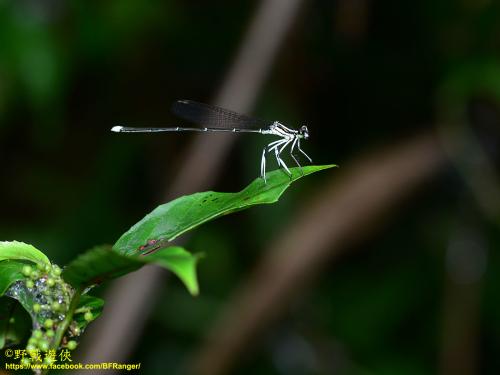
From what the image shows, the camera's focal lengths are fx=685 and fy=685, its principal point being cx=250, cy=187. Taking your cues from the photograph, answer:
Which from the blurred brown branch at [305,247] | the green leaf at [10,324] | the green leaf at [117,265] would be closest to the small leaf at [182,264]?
the green leaf at [117,265]

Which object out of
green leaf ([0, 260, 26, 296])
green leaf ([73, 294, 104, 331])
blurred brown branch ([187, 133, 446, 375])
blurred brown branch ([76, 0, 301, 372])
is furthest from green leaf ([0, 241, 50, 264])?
blurred brown branch ([187, 133, 446, 375])

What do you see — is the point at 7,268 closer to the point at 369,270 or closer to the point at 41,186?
the point at 41,186

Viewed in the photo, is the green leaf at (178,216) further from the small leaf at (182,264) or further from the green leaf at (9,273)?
the small leaf at (182,264)

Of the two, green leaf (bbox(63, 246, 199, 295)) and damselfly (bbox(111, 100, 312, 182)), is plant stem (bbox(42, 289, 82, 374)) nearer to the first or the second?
green leaf (bbox(63, 246, 199, 295))

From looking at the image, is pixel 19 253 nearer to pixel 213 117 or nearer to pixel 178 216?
pixel 178 216

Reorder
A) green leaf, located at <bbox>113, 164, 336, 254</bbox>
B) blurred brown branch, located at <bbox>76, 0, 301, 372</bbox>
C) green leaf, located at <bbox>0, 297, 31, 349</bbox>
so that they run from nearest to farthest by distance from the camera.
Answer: green leaf, located at <bbox>113, 164, 336, 254</bbox>, green leaf, located at <bbox>0, 297, 31, 349</bbox>, blurred brown branch, located at <bbox>76, 0, 301, 372</bbox>
